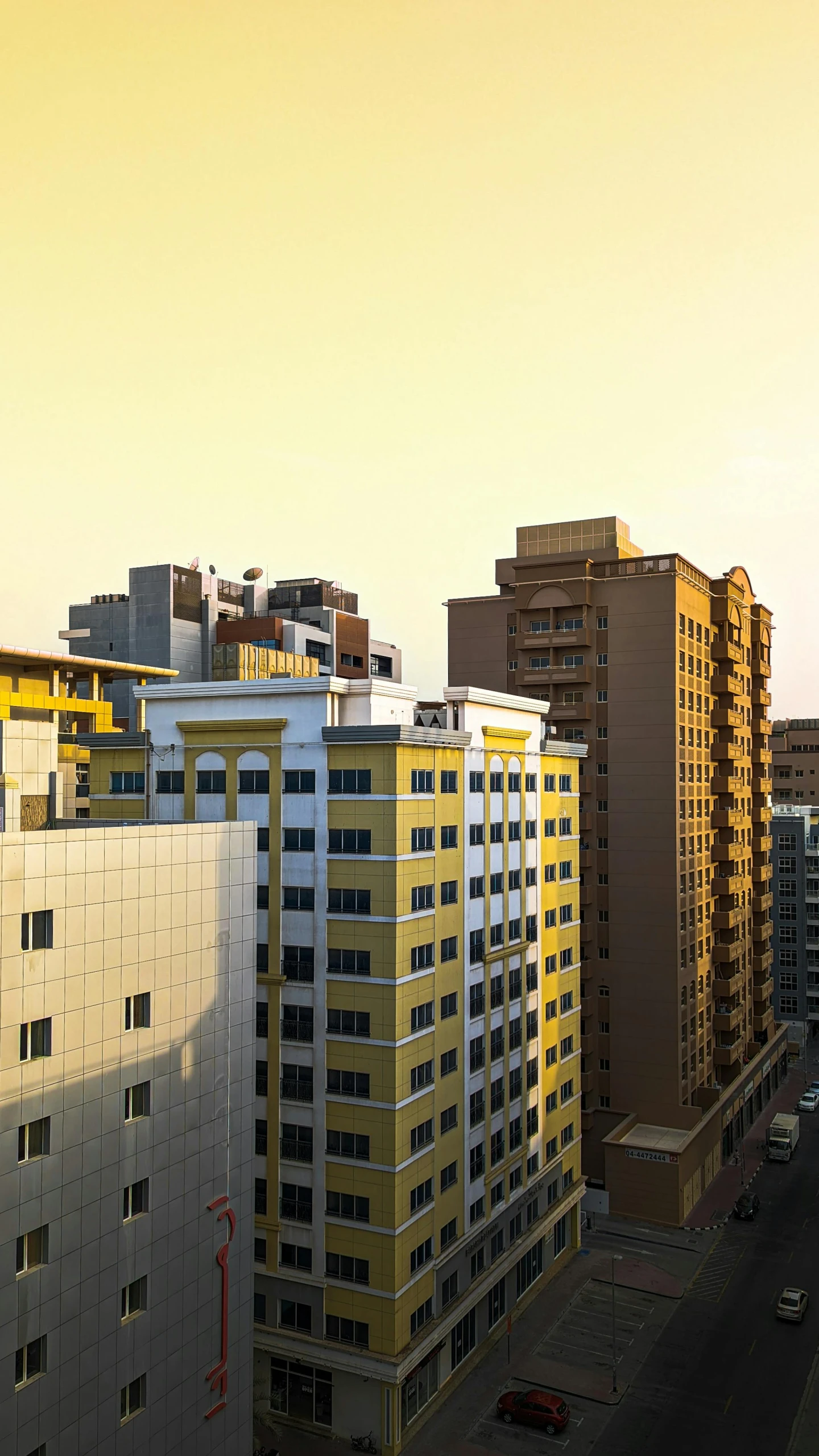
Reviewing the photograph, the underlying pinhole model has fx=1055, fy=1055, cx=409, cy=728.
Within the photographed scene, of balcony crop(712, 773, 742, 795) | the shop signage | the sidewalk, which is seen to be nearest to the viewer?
the shop signage

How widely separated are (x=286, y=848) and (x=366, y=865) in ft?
15.6

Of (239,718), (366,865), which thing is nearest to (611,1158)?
(366,865)

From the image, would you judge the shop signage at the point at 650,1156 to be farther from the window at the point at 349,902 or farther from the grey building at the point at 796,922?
the grey building at the point at 796,922

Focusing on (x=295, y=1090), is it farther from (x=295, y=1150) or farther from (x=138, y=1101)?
(x=138, y=1101)

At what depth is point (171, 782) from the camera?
5962 centimetres

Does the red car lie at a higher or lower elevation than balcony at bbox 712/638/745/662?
lower

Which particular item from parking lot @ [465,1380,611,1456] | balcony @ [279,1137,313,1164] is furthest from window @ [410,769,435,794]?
parking lot @ [465,1380,611,1456]

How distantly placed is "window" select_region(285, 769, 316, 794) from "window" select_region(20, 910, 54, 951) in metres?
22.7

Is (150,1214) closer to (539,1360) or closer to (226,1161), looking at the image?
(226,1161)

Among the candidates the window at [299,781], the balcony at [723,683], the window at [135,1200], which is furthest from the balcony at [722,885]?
the window at [135,1200]

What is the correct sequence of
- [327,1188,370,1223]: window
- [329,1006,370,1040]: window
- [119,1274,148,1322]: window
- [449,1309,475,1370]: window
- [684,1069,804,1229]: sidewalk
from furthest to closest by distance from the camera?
[684,1069,804,1229]: sidewalk
[449,1309,475,1370]: window
[329,1006,370,1040]: window
[327,1188,370,1223]: window
[119,1274,148,1322]: window

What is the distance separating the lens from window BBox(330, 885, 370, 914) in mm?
53406

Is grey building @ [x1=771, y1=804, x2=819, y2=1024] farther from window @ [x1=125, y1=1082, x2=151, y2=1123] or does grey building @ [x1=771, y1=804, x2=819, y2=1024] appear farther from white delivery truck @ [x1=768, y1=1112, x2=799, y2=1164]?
window @ [x1=125, y1=1082, x2=151, y2=1123]

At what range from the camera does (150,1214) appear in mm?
37094
